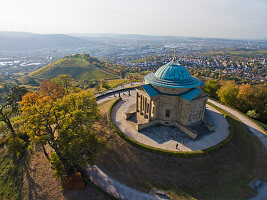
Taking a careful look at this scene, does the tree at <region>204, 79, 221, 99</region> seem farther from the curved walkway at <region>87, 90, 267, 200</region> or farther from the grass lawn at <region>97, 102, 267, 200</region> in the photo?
the curved walkway at <region>87, 90, 267, 200</region>

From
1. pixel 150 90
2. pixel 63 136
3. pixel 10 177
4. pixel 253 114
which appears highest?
pixel 150 90

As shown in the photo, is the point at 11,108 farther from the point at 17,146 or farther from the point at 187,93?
the point at 187,93

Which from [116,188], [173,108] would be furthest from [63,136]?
[173,108]

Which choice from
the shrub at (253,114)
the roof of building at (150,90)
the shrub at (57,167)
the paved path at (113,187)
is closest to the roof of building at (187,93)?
the roof of building at (150,90)

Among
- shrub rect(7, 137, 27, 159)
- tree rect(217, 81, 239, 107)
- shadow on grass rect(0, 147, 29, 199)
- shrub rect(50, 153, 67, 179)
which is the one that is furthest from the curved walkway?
tree rect(217, 81, 239, 107)

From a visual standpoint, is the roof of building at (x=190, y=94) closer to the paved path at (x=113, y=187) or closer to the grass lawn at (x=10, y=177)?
the paved path at (x=113, y=187)

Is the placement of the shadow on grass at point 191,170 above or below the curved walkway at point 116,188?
above

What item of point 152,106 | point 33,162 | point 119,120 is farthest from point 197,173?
point 33,162

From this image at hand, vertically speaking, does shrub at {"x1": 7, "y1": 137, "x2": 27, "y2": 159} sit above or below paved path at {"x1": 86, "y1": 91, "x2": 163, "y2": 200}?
above

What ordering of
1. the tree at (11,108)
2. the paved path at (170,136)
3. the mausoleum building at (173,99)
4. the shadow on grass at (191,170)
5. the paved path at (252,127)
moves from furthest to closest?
1. the paved path at (252,127)
2. the mausoleum building at (173,99)
3. the tree at (11,108)
4. the paved path at (170,136)
5. the shadow on grass at (191,170)
